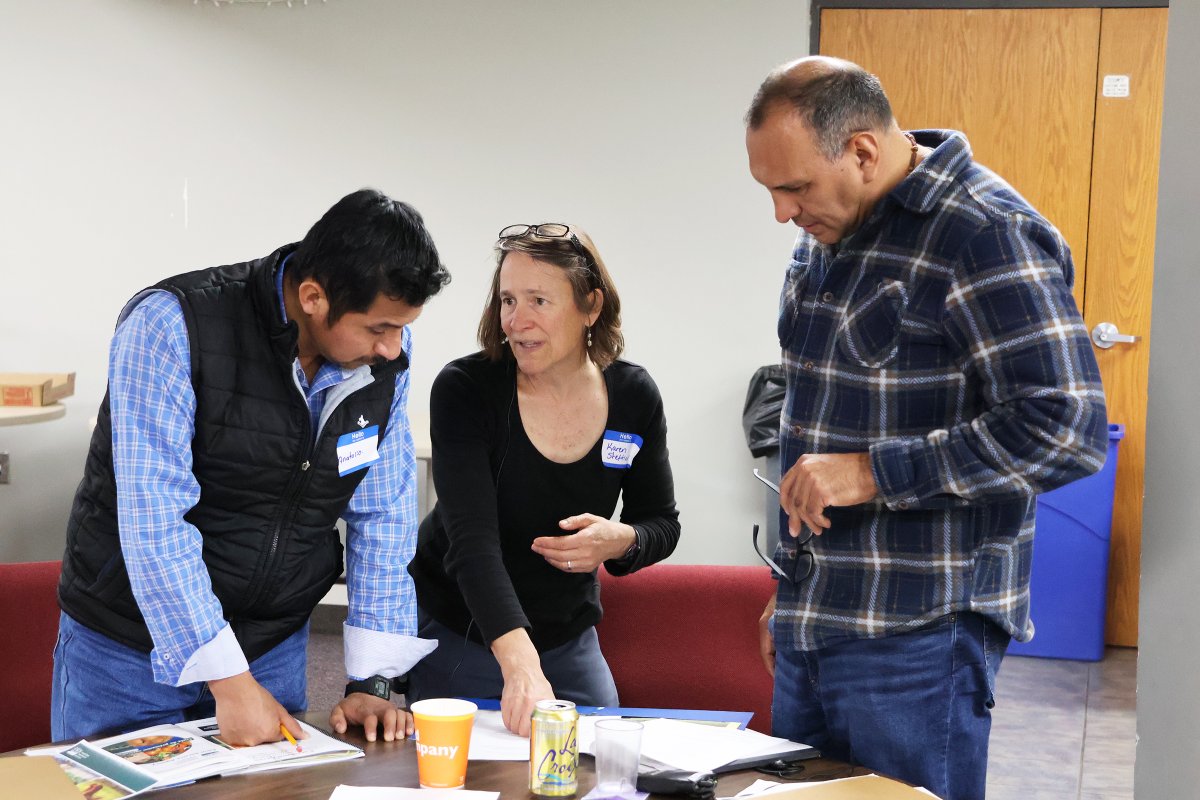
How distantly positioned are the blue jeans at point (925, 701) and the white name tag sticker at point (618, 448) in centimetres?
61

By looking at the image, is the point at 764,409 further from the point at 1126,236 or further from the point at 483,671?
the point at 483,671

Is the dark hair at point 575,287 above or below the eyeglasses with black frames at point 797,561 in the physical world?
above

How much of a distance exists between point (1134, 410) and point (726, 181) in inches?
75.6

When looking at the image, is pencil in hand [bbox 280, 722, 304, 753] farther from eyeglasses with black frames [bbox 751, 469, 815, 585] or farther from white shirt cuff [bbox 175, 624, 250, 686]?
eyeglasses with black frames [bbox 751, 469, 815, 585]

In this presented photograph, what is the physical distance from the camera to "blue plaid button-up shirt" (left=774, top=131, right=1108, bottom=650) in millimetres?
1476

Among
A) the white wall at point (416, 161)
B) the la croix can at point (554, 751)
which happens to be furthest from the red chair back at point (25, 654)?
the white wall at point (416, 161)

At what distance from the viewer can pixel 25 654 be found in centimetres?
228

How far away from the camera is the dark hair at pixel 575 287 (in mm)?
2082

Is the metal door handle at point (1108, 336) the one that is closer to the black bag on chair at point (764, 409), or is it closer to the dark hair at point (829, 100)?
the black bag on chair at point (764, 409)

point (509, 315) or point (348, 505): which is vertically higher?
point (509, 315)

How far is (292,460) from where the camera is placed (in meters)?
1.68

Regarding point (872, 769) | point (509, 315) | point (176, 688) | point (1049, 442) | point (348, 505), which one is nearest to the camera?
point (1049, 442)

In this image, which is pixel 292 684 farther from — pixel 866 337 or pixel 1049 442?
pixel 1049 442

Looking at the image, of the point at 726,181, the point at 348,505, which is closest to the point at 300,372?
the point at 348,505
